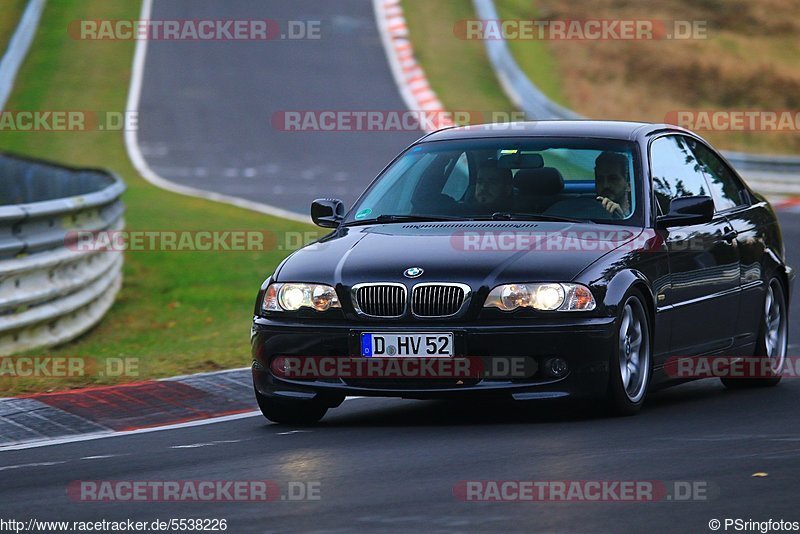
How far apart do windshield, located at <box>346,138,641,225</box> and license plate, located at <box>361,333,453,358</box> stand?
1.13 meters

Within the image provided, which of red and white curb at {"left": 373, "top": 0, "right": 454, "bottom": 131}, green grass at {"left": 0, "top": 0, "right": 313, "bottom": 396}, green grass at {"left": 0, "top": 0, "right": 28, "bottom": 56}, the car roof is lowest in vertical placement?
green grass at {"left": 0, "top": 0, "right": 313, "bottom": 396}

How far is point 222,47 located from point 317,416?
3608 centimetres

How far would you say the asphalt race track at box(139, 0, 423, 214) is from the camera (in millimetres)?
29250

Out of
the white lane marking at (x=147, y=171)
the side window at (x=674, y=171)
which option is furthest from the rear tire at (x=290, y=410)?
the white lane marking at (x=147, y=171)

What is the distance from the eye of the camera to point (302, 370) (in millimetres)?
8531

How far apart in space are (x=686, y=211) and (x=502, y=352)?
1.58m

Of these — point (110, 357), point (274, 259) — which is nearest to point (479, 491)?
point (110, 357)

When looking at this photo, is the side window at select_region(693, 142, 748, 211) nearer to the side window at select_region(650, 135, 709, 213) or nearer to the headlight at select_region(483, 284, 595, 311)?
the side window at select_region(650, 135, 709, 213)

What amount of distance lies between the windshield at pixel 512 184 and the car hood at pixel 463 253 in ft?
0.71

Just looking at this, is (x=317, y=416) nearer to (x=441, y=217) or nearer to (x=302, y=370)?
(x=302, y=370)

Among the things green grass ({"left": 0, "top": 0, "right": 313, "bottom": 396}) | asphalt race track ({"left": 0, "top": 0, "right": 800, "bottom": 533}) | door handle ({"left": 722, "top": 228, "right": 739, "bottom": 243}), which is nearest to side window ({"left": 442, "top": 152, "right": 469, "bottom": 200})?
asphalt race track ({"left": 0, "top": 0, "right": 800, "bottom": 533})

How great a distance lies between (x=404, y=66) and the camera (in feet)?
132

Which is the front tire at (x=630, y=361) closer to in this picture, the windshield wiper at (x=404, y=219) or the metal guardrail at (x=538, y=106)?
the windshield wiper at (x=404, y=219)

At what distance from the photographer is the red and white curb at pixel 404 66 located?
35.6 m
